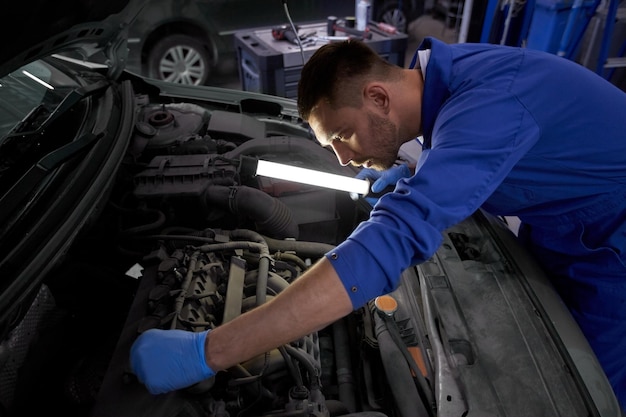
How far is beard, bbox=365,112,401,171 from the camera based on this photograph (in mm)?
1311

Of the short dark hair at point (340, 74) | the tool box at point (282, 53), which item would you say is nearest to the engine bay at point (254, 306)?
the short dark hair at point (340, 74)

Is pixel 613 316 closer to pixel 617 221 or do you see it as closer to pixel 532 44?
pixel 617 221

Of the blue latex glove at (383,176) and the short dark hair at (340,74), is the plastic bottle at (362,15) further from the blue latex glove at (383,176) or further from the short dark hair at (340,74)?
the short dark hair at (340,74)

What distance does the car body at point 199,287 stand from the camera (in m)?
1.07

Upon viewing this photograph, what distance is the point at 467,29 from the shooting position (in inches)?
155

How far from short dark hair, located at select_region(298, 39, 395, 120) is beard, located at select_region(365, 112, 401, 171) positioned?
0.25 ft

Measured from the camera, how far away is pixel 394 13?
21.5 feet

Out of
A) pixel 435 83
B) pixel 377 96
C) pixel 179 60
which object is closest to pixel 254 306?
pixel 377 96

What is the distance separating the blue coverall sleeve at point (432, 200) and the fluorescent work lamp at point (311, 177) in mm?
576

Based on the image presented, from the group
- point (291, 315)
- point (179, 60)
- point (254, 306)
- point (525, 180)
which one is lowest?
point (179, 60)

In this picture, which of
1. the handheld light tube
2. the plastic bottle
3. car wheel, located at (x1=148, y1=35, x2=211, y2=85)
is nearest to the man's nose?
the handheld light tube

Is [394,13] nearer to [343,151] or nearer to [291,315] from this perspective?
[343,151]

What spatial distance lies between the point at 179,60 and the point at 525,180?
4.28m

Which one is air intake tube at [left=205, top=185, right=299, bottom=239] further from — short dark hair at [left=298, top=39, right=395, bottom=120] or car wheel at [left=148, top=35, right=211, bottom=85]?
car wheel at [left=148, top=35, right=211, bottom=85]
